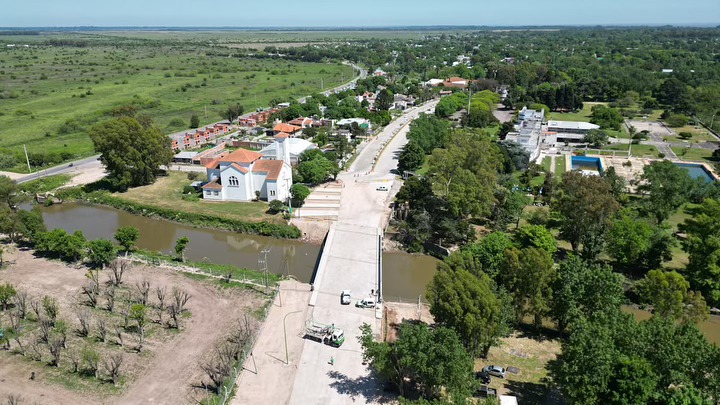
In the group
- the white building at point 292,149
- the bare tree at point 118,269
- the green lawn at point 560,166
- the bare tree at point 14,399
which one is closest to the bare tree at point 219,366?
the bare tree at point 14,399

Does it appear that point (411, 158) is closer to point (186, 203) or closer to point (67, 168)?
point (186, 203)

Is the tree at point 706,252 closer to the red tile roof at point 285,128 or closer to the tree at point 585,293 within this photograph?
the tree at point 585,293

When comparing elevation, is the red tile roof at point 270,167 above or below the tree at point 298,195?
above

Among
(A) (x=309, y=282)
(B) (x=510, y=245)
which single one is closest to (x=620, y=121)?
(B) (x=510, y=245)

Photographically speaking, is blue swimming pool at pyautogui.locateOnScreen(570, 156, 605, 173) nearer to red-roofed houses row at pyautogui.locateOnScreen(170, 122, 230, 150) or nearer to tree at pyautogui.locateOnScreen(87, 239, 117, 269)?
red-roofed houses row at pyautogui.locateOnScreen(170, 122, 230, 150)

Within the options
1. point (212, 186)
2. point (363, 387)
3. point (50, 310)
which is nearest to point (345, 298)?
point (363, 387)

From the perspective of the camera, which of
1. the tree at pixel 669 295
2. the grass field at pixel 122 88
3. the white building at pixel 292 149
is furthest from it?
the grass field at pixel 122 88

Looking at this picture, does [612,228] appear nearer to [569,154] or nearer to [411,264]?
[411,264]
